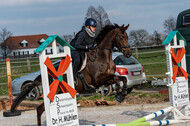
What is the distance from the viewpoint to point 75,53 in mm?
8062

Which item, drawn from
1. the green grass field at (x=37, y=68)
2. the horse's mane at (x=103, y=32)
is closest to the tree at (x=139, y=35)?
the green grass field at (x=37, y=68)

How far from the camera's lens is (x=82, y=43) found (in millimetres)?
8016

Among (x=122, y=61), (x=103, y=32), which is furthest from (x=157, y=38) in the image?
(x=103, y=32)

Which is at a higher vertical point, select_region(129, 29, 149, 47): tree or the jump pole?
select_region(129, 29, 149, 47): tree

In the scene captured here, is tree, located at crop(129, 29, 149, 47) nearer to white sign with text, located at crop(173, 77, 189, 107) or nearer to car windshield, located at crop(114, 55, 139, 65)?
car windshield, located at crop(114, 55, 139, 65)

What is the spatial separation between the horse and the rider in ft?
0.82

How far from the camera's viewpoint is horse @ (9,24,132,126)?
811 cm

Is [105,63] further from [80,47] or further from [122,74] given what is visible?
[122,74]

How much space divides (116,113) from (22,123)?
8.59 feet

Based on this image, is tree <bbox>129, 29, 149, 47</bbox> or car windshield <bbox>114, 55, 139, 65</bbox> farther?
tree <bbox>129, 29, 149, 47</bbox>

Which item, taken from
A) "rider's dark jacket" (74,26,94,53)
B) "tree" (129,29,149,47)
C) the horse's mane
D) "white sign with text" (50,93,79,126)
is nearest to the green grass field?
the horse's mane

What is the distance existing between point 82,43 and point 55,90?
8.93 feet

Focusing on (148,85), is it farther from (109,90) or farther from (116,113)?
(116,113)

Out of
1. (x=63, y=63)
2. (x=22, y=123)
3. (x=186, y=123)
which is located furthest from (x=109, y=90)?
(x=63, y=63)
